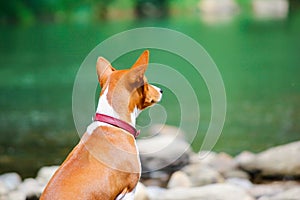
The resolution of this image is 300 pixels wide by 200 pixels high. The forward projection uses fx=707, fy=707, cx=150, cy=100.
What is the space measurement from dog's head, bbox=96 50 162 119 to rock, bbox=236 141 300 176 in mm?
2107

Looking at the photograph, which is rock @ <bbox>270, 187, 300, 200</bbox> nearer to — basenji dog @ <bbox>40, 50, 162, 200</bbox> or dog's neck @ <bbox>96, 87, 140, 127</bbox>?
basenji dog @ <bbox>40, 50, 162, 200</bbox>

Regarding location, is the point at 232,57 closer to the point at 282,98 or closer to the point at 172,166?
the point at 282,98

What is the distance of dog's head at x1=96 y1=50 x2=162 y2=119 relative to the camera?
259cm

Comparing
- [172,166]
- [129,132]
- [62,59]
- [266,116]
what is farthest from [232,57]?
[129,132]

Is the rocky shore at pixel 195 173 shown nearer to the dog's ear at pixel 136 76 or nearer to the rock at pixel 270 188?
the rock at pixel 270 188

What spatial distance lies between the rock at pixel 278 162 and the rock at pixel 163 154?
0.47 m

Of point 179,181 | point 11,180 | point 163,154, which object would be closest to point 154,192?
point 179,181

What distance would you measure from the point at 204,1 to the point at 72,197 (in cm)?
2319

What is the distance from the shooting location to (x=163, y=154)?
477cm

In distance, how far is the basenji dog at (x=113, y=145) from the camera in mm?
2559

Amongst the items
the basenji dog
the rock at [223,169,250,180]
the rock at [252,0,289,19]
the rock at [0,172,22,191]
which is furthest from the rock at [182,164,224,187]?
the rock at [252,0,289,19]

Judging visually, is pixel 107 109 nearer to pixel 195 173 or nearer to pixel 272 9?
pixel 195 173

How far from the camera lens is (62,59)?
1348 cm

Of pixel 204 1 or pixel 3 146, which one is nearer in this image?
pixel 3 146
